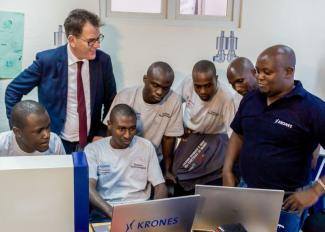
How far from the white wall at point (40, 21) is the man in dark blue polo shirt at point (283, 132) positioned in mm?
1383

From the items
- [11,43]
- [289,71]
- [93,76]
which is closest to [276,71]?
[289,71]

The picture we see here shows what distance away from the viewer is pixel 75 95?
90.4 inches

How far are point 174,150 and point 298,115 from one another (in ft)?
3.18

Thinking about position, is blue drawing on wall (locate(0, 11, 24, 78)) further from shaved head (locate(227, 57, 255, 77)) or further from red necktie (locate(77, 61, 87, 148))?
shaved head (locate(227, 57, 255, 77))

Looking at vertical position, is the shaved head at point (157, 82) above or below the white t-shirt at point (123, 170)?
above

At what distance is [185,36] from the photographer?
2.77 metres

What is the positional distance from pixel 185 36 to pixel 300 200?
157 centimetres

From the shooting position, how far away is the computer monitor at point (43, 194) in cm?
92

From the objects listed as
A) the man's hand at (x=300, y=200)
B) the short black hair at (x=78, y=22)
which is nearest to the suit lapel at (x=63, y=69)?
the short black hair at (x=78, y=22)

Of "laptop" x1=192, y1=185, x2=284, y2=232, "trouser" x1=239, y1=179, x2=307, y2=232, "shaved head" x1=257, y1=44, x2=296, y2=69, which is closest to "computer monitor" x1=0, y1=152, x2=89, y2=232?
"laptop" x1=192, y1=185, x2=284, y2=232

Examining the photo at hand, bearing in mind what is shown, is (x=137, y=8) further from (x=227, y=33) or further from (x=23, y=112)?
(x=23, y=112)

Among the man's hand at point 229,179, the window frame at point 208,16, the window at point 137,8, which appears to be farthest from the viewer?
the window frame at point 208,16

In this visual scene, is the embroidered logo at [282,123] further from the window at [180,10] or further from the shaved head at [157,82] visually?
the window at [180,10]

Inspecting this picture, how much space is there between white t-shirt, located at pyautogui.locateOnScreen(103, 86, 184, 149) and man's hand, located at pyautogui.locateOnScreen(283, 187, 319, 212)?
0.93 m
